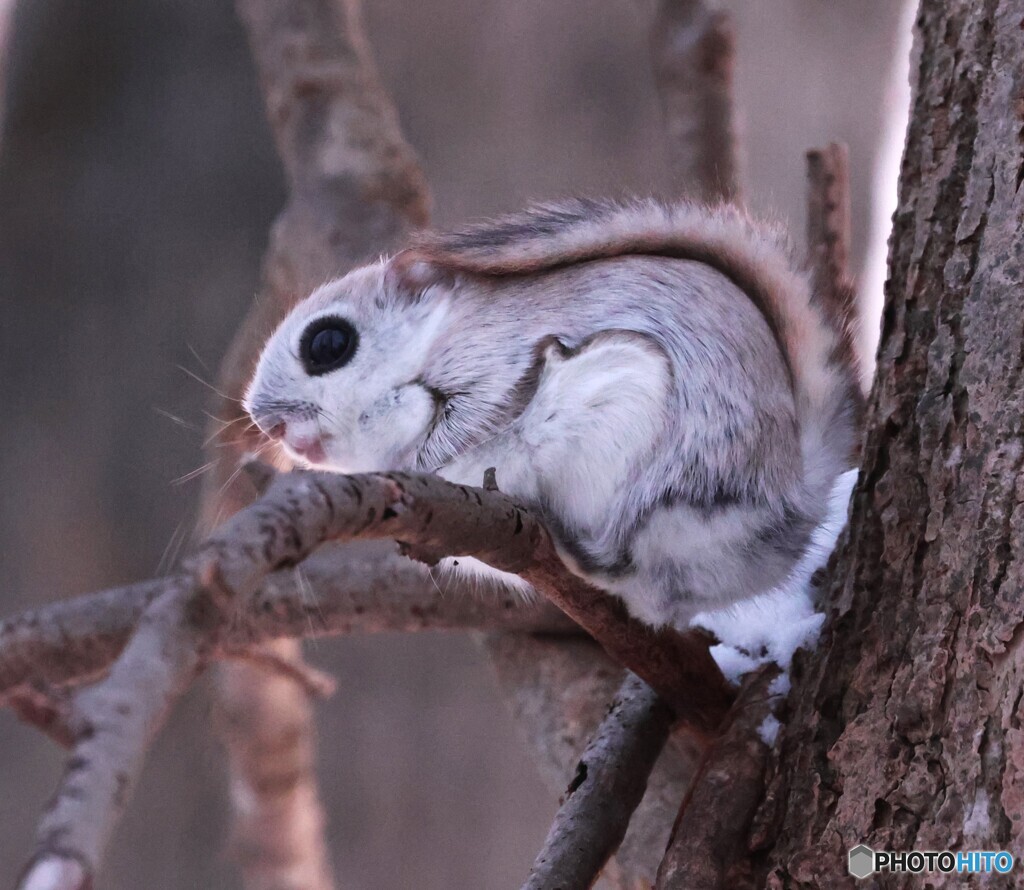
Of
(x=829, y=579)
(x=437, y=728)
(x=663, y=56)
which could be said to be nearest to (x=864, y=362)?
(x=829, y=579)

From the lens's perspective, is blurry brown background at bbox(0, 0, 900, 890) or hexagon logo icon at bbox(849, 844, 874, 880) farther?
blurry brown background at bbox(0, 0, 900, 890)

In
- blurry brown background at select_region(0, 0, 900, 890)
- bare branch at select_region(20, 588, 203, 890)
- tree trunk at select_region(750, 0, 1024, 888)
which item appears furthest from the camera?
blurry brown background at select_region(0, 0, 900, 890)

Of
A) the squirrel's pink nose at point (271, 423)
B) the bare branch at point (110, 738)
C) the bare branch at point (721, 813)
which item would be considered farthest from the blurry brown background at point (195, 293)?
the bare branch at point (110, 738)

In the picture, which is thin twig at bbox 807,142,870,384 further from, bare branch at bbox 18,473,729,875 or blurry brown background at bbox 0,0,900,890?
blurry brown background at bbox 0,0,900,890

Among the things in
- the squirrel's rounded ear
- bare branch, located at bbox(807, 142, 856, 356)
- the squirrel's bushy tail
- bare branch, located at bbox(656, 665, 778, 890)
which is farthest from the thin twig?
bare branch, located at bbox(656, 665, 778, 890)

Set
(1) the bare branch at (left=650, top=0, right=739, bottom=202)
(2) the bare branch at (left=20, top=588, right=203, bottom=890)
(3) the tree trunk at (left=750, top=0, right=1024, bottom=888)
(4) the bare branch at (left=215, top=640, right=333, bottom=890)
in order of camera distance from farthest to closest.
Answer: (4) the bare branch at (left=215, top=640, right=333, bottom=890), (1) the bare branch at (left=650, top=0, right=739, bottom=202), (3) the tree trunk at (left=750, top=0, right=1024, bottom=888), (2) the bare branch at (left=20, top=588, right=203, bottom=890)

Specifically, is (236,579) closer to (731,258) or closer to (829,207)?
(731,258)

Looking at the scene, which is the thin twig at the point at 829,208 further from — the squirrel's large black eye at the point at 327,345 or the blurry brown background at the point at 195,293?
the blurry brown background at the point at 195,293
